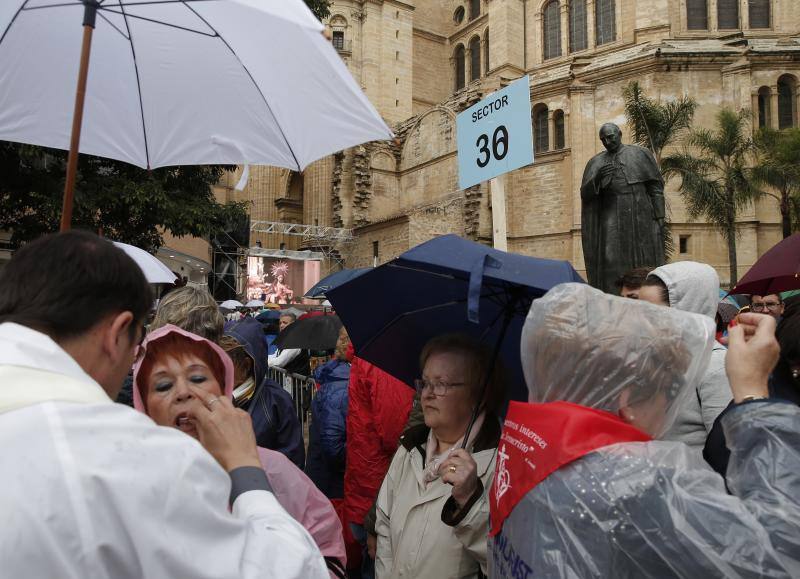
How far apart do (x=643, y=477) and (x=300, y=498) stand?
117cm

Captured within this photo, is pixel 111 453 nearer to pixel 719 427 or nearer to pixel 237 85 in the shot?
pixel 719 427

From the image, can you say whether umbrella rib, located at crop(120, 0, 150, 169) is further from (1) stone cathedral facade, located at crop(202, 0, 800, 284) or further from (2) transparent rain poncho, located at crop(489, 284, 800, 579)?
(1) stone cathedral facade, located at crop(202, 0, 800, 284)

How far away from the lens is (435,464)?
2264mm

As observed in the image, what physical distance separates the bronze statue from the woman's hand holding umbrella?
4754 mm

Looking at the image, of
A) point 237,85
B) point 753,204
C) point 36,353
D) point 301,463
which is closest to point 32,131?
point 237,85

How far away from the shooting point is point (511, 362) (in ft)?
9.21

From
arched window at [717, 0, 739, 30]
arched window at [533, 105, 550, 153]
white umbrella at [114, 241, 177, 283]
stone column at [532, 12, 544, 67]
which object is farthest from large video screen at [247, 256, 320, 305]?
arched window at [717, 0, 739, 30]

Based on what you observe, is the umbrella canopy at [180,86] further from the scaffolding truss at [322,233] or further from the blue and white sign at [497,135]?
the scaffolding truss at [322,233]

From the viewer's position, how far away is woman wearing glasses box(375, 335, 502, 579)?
196cm

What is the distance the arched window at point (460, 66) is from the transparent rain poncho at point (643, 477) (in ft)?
141

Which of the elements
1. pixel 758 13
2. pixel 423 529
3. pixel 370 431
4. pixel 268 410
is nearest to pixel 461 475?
pixel 423 529

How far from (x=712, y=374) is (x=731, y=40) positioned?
99.6 feet

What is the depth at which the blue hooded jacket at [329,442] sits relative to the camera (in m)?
3.95

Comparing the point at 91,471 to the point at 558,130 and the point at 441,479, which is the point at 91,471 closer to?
the point at 441,479
